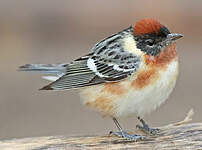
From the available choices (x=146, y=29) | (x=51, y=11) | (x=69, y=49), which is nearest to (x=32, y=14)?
(x=51, y=11)

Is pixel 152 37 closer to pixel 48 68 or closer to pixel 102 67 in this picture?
pixel 102 67

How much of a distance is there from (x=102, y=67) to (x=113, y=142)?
904mm

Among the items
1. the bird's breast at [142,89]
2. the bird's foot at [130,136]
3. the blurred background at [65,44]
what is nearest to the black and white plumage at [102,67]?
the bird's breast at [142,89]

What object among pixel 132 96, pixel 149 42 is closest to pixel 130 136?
pixel 132 96

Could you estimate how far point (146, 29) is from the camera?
614 centimetres

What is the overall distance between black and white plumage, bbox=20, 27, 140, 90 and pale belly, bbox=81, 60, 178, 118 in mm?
145

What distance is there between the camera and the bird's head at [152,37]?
612 centimetres

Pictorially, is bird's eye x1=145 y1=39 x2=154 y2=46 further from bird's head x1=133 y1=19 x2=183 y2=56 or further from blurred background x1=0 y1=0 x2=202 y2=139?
blurred background x1=0 y1=0 x2=202 y2=139

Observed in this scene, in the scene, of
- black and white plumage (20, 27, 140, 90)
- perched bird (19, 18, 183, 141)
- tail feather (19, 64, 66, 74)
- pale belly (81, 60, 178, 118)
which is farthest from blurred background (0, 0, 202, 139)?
pale belly (81, 60, 178, 118)

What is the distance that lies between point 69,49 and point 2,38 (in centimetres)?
135

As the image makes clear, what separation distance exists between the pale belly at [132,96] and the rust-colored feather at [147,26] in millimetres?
402

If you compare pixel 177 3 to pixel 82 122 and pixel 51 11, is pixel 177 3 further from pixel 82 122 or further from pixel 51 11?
pixel 82 122

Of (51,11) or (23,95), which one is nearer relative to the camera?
(23,95)

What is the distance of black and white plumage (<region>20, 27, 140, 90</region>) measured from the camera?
20.5ft
